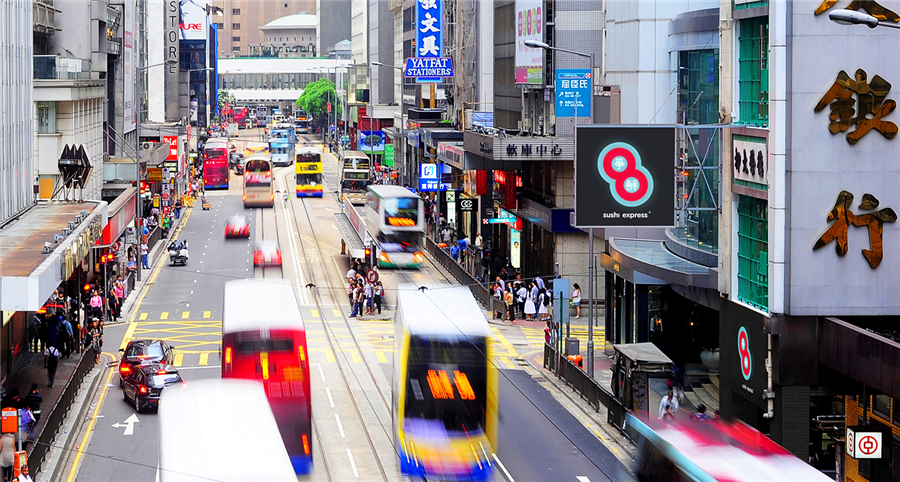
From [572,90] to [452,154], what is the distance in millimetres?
21637

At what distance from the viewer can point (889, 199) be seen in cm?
2667

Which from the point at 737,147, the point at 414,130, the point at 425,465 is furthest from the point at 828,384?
the point at 414,130

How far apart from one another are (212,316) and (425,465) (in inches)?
1126

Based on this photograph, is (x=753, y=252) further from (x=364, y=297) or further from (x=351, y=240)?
(x=351, y=240)

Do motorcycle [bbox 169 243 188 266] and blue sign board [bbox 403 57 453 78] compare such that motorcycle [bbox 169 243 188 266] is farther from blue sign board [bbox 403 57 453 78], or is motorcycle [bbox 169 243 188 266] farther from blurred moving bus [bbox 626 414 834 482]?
blurred moving bus [bbox 626 414 834 482]

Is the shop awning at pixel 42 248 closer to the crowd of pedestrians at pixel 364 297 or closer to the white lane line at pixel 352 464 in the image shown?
the white lane line at pixel 352 464

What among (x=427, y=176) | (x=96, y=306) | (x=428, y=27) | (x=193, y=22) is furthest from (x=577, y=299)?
(x=193, y=22)

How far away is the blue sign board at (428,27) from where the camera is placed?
81500mm

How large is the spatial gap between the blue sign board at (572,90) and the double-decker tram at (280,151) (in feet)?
296

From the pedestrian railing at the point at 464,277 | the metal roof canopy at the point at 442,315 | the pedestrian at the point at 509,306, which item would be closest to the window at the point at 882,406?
the metal roof canopy at the point at 442,315

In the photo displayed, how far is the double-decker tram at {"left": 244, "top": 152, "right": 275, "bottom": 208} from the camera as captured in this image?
88.3 metres

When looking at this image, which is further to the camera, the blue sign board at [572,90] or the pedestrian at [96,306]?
the blue sign board at [572,90]

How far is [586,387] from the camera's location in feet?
115

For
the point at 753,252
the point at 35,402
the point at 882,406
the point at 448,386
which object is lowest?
the point at 35,402
